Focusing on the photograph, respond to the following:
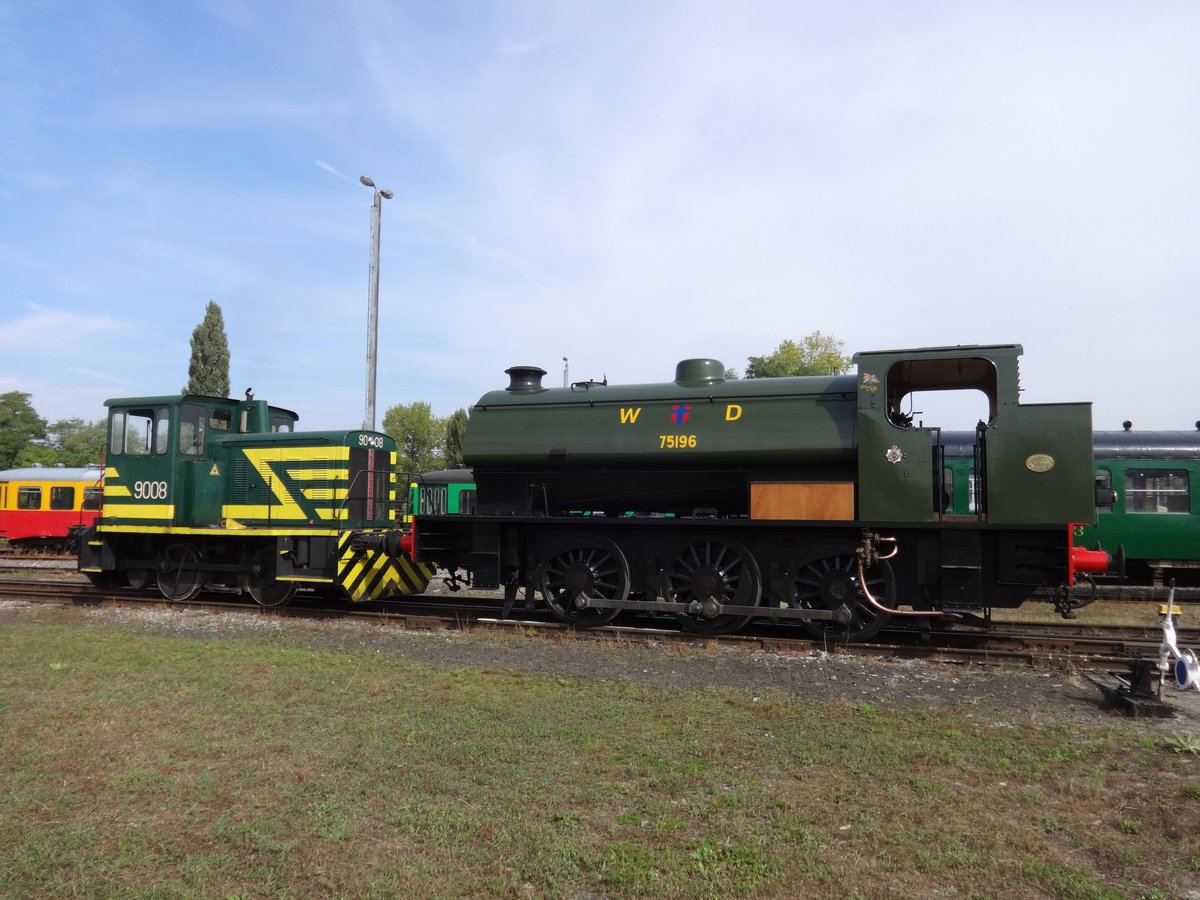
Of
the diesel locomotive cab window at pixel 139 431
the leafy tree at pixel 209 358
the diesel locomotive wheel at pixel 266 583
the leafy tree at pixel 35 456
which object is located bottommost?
the diesel locomotive wheel at pixel 266 583

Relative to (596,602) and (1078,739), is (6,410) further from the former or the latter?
(1078,739)

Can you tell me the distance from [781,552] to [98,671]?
23.6ft

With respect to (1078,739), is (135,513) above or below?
above

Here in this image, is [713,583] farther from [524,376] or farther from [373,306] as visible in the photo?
[373,306]

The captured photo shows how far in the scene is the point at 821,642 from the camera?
29.6 feet

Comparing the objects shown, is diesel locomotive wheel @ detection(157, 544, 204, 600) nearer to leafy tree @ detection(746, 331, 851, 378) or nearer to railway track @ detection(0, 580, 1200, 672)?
railway track @ detection(0, 580, 1200, 672)

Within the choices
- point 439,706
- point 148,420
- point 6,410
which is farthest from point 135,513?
point 6,410

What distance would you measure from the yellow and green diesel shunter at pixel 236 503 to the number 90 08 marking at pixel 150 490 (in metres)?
0.02

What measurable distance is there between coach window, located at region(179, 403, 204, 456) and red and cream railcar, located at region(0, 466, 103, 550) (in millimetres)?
16745

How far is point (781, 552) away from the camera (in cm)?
942

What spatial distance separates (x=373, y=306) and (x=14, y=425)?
52875 mm

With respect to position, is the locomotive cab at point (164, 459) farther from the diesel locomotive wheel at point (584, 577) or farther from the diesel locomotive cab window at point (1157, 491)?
the diesel locomotive cab window at point (1157, 491)

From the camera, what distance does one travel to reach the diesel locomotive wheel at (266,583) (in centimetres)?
1247

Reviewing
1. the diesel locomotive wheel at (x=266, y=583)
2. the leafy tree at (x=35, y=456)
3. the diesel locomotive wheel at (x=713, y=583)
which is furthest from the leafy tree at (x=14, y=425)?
the diesel locomotive wheel at (x=713, y=583)
